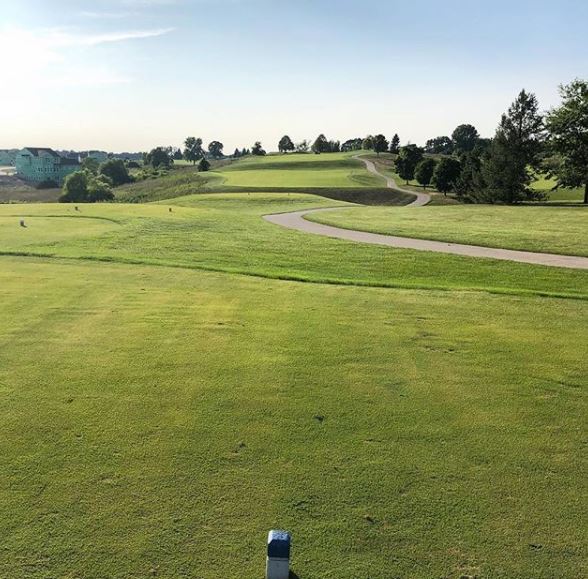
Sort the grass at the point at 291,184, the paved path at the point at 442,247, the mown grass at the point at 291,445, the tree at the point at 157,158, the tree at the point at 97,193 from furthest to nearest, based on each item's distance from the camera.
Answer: the tree at the point at 157,158 < the tree at the point at 97,193 < the grass at the point at 291,184 < the paved path at the point at 442,247 < the mown grass at the point at 291,445

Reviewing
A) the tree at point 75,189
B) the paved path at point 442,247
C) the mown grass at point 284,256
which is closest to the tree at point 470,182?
the paved path at point 442,247

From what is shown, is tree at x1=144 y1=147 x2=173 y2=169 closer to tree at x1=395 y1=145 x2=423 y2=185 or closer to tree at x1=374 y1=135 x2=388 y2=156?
tree at x1=374 y1=135 x2=388 y2=156

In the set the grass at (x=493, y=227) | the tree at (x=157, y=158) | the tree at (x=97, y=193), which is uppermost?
the tree at (x=157, y=158)

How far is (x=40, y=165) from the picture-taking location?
164 m

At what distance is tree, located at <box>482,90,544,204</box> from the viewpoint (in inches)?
2105

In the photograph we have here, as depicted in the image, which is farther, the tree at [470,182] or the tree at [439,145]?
the tree at [439,145]

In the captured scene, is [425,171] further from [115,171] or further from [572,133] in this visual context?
[115,171]

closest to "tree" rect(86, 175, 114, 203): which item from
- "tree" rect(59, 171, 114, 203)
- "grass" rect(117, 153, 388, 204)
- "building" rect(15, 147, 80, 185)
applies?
"tree" rect(59, 171, 114, 203)

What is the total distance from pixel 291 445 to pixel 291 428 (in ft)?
1.23

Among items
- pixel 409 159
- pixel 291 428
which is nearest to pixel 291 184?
pixel 409 159

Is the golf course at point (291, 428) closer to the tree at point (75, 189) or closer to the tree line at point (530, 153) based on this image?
the tree line at point (530, 153)

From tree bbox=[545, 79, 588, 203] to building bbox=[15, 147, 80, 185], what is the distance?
14941 cm

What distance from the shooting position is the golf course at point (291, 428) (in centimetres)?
429

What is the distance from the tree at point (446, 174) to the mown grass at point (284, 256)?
51.2 m
